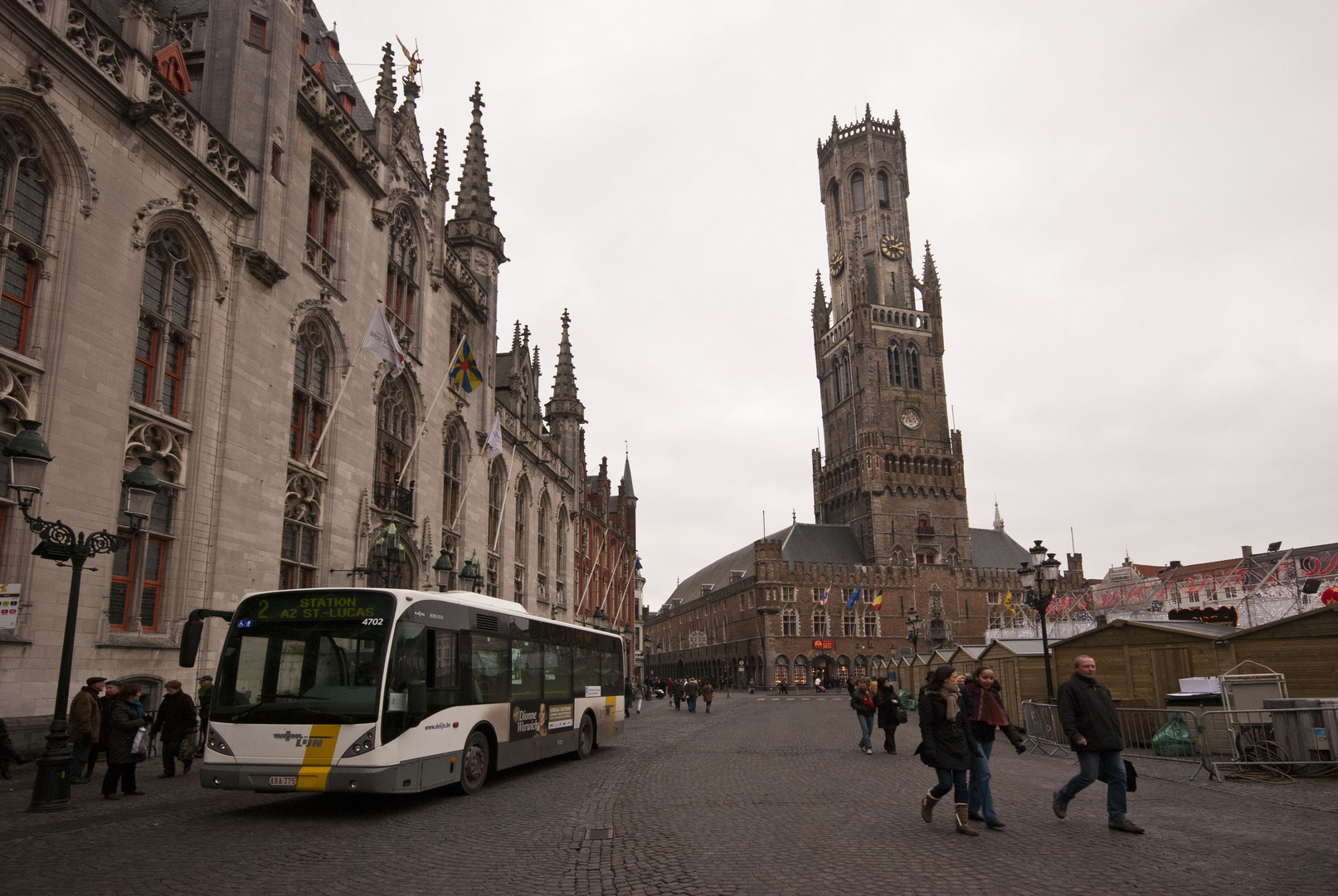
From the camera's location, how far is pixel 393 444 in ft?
83.5

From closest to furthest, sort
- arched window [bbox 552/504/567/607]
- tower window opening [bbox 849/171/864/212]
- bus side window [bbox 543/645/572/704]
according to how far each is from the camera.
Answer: bus side window [bbox 543/645/572/704]
arched window [bbox 552/504/567/607]
tower window opening [bbox 849/171/864/212]

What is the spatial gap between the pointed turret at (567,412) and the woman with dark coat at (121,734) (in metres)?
34.5

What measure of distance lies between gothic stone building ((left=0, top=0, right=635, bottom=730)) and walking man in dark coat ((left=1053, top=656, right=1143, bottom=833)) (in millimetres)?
13609

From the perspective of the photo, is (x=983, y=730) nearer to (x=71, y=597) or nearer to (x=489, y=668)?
(x=489, y=668)

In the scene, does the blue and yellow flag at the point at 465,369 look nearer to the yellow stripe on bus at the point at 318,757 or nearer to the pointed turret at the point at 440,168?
the pointed turret at the point at 440,168

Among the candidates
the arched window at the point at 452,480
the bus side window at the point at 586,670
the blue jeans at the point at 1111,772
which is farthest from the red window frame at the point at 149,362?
the blue jeans at the point at 1111,772

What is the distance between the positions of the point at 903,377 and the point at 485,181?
68.2 m

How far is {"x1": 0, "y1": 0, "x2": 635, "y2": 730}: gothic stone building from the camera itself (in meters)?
13.4

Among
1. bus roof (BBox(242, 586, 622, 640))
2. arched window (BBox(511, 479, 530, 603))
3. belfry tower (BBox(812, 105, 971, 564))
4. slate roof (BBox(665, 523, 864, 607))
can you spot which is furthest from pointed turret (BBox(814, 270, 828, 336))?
bus roof (BBox(242, 586, 622, 640))

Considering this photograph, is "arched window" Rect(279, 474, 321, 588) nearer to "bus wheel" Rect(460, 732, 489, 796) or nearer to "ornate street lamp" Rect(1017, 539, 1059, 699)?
"bus wheel" Rect(460, 732, 489, 796)

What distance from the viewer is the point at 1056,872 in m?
7.15

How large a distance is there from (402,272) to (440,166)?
4.70m

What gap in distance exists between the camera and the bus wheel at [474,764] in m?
12.1

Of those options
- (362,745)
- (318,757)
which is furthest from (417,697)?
(318,757)
